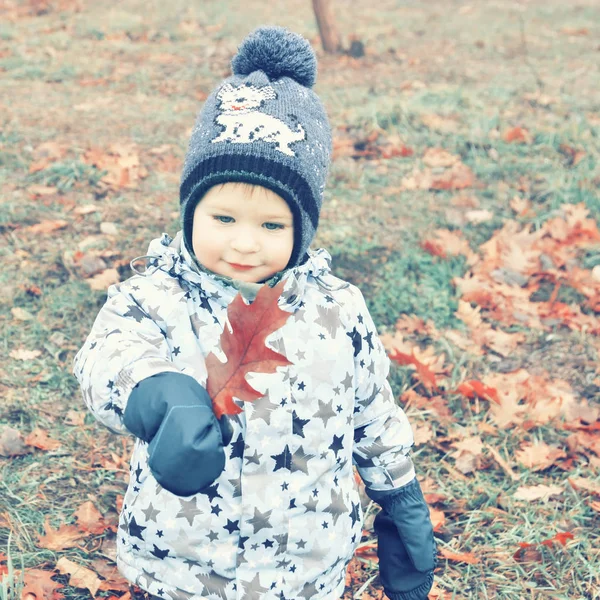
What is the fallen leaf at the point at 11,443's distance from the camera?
274cm

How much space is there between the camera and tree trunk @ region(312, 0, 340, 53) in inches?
300

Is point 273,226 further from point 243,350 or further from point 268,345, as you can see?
point 243,350

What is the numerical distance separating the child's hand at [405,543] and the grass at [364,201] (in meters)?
0.36

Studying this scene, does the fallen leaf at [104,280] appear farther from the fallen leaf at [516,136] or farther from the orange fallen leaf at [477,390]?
the fallen leaf at [516,136]

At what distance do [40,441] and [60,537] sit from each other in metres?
0.49

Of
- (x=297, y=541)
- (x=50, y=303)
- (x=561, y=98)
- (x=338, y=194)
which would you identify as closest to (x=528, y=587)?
(x=297, y=541)

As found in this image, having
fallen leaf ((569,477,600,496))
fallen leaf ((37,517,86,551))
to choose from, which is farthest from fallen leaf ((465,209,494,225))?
fallen leaf ((37,517,86,551))

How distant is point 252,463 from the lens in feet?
5.92

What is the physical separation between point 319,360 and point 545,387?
1842 millimetres

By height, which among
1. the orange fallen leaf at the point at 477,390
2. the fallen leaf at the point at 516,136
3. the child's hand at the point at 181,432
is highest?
the child's hand at the point at 181,432

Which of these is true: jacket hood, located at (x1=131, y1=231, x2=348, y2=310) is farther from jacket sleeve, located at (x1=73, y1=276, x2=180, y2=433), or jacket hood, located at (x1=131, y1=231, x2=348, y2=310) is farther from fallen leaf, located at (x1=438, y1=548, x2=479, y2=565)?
fallen leaf, located at (x1=438, y1=548, x2=479, y2=565)

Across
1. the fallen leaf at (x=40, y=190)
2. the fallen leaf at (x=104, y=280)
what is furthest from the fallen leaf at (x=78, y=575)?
the fallen leaf at (x=40, y=190)

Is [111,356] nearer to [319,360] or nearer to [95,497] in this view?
[319,360]

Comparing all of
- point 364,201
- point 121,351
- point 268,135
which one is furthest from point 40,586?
point 364,201
